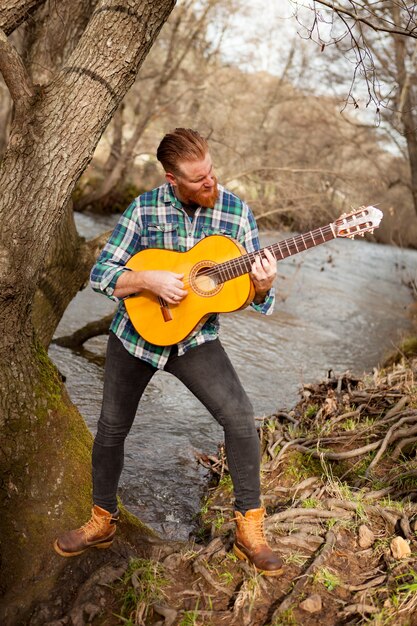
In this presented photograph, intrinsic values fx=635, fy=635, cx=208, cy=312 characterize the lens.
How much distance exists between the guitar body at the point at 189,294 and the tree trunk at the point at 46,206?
70 cm

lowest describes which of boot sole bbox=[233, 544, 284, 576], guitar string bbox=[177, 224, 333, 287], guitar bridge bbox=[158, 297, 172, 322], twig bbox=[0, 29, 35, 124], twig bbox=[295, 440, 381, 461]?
boot sole bbox=[233, 544, 284, 576]

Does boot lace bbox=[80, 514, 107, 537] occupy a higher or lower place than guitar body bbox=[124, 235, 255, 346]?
lower

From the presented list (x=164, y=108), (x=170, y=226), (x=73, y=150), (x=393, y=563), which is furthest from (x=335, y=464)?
(x=164, y=108)

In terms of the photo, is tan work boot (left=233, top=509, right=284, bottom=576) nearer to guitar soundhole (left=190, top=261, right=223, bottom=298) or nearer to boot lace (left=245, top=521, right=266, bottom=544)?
boot lace (left=245, top=521, right=266, bottom=544)

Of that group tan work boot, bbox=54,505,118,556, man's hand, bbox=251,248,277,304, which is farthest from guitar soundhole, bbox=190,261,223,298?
tan work boot, bbox=54,505,118,556

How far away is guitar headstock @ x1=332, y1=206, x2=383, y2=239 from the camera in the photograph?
2.99 metres

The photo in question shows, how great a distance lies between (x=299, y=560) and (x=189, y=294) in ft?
4.64

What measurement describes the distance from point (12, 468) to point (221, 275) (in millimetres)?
1493

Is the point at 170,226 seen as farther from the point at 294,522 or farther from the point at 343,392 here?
the point at 343,392

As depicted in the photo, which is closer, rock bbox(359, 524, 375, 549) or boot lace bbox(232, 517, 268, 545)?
boot lace bbox(232, 517, 268, 545)

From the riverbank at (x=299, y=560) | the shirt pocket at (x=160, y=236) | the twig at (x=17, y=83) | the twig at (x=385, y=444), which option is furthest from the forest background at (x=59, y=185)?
the twig at (x=385, y=444)

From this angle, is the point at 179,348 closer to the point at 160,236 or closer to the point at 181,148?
the point at 160,236

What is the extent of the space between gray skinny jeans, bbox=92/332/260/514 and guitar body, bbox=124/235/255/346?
14 centimetres

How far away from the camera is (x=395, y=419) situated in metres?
4.53
